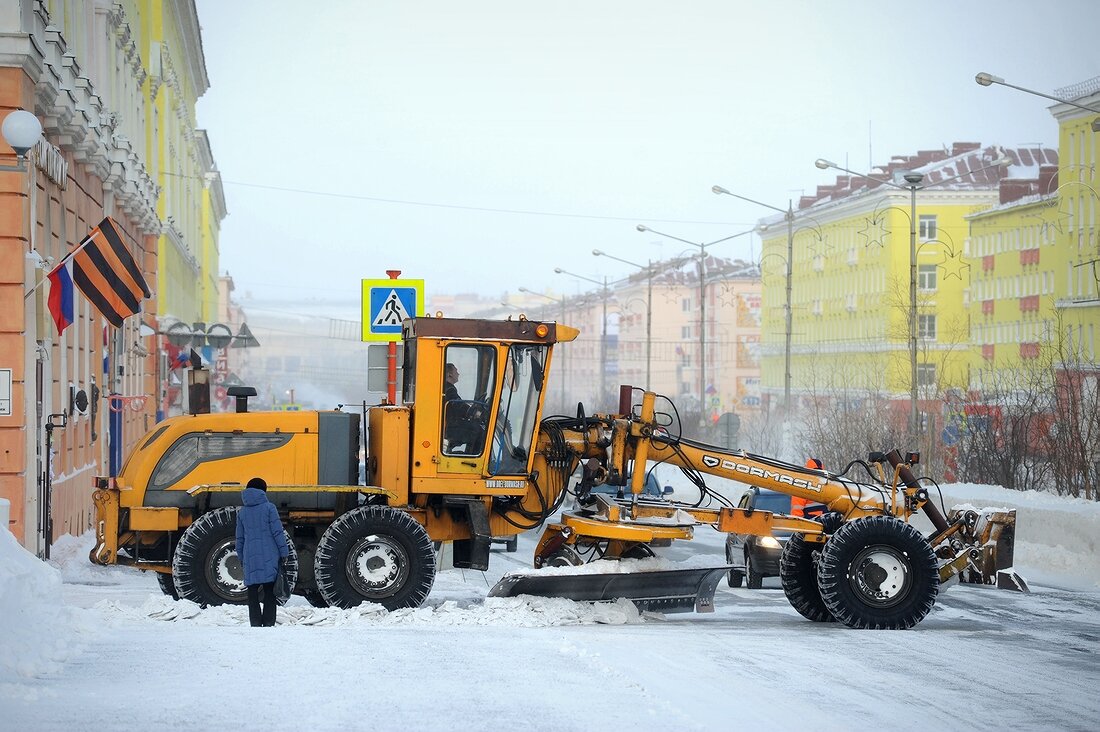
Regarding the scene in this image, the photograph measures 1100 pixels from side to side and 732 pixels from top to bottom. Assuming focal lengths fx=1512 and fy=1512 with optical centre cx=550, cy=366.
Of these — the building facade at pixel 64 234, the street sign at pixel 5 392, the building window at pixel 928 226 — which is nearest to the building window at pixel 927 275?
the building window at pixel 928 226

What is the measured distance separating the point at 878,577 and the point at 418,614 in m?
4.35

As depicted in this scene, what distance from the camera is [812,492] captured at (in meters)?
15.0

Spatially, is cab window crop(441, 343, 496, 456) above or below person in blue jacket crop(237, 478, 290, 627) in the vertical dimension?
above

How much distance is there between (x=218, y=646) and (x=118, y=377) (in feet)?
64.0

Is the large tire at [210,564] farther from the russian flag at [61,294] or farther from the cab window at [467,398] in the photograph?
the russian flag at [61,294]

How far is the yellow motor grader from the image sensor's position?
1402 cm

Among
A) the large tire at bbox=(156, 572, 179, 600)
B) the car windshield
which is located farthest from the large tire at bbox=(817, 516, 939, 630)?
the large tire at bbox=(156, 572, 179, 600)

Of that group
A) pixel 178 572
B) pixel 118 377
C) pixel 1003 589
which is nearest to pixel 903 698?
pixel 178 572

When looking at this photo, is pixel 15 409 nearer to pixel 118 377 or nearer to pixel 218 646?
pixel 218 646

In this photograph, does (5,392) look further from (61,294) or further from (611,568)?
(611,568)

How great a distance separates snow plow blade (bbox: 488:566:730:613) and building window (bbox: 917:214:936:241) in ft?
238

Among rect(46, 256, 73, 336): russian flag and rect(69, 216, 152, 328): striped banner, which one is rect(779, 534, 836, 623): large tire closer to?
rect(69, 216, 152, 328): striped banner

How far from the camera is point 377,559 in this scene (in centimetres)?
1402

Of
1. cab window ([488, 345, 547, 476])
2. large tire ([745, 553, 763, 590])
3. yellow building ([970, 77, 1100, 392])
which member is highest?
yellow building ([970, 77, 1100, 392])
